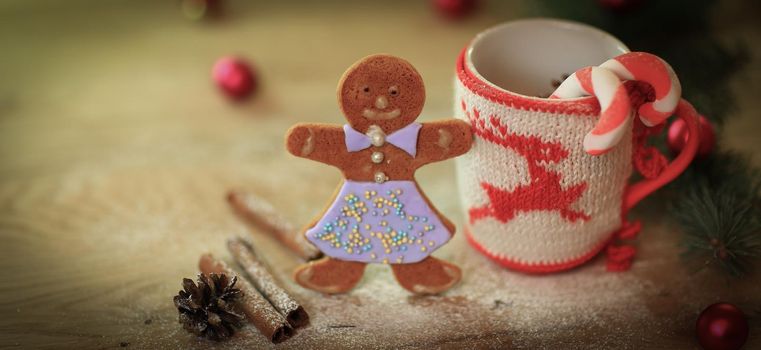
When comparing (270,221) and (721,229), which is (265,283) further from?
(721,229)

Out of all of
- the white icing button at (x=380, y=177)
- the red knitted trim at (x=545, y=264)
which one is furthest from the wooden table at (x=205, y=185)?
the white icing button at (x=380, y=177)

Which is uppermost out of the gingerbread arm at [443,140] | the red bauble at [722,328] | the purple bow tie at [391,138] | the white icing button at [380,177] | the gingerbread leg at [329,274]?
the purple bow tie at [391,138]

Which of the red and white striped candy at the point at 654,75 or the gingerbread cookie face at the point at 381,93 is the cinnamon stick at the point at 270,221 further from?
the red and white striped candy at the point at 654,75

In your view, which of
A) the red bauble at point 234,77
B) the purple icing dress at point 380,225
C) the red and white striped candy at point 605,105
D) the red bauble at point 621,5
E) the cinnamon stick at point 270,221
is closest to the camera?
the red and white striped candy at point 605,105

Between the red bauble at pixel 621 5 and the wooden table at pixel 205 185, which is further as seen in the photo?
the red bauble at pixel 621 5

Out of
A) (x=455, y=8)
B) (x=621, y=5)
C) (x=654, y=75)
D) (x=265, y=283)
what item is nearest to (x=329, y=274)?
(x=265, y=283)

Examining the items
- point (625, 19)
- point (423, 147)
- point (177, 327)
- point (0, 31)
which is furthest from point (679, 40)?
point (0, 31)

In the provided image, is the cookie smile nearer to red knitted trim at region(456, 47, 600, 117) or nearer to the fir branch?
red knitted trim at region(456, 47, 600, 117)

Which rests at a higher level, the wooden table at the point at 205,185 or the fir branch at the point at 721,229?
the wooden table at the point at 205,185

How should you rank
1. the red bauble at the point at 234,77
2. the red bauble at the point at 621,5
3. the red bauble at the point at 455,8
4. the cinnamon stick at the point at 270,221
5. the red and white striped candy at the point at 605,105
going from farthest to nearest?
1. the red bauble at the point at 455,8
2. the red bauble at the point at 234,77
3. the red bauble at the point at 621,5
4. the cinnamon stick at the point at 270,221
5. the red and white striped candy at the point at 605,105
